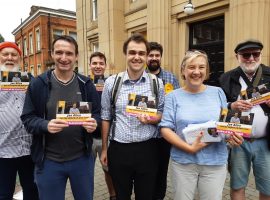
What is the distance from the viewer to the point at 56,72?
2547mm

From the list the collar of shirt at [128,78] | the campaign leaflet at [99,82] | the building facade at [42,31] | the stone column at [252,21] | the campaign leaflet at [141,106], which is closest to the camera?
the campaign leaflet at [141,106]

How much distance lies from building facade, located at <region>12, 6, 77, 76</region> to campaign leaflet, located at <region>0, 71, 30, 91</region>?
26771 millimetres

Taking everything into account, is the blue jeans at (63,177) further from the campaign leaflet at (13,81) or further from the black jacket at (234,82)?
the black jacket at (234,82)

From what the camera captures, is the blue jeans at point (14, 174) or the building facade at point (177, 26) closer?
the blue jeans at point (14, 174)

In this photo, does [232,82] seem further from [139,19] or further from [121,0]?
[121,0]

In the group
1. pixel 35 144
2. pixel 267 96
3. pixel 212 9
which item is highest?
pixel 212 9

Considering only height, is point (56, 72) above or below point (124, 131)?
above

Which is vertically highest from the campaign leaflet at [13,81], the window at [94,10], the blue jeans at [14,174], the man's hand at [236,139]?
the window at [94,10]

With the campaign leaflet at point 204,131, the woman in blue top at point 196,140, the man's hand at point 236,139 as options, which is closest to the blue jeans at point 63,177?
the woman in blue top at point 196,140

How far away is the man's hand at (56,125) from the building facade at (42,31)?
90.6 feet

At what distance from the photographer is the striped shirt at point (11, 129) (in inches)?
110

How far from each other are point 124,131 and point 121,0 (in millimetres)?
10366

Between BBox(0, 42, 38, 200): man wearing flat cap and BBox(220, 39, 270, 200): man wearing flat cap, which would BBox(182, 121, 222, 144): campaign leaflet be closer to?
BBox(220, 39, 270, 200): man wearing flat cap

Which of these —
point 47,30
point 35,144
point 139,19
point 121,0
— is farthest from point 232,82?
point 47,30
